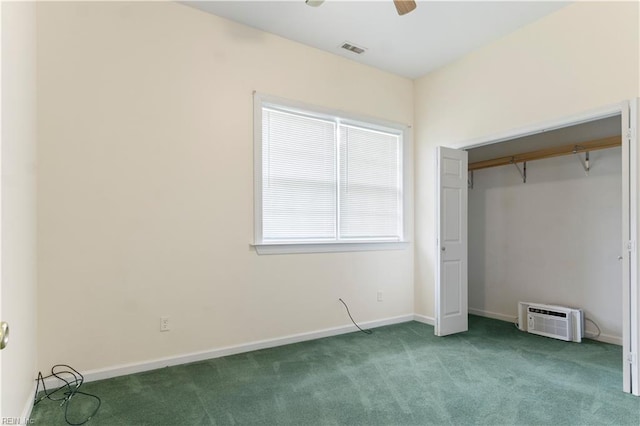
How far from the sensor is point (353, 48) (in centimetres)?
400

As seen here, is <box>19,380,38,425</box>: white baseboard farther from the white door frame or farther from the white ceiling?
the white door frame

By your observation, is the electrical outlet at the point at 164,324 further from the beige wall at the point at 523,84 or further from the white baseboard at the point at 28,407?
the beige wall at the point at 523,84

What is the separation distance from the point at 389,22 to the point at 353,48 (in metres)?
0.59

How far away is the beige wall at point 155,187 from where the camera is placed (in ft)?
8.82

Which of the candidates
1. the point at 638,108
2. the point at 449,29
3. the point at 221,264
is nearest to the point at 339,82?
the point at 449,29

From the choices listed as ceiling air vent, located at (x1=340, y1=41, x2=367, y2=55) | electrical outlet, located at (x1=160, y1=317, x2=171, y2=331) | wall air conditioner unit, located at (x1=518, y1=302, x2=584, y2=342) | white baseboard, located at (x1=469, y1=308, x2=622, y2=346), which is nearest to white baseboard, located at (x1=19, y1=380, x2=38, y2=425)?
electrical outlet, located at (x1=160, y1=317, x2=171, y2=331)

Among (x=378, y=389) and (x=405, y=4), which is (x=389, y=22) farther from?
(x=378, y=389)

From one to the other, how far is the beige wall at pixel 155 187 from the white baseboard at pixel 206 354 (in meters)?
0.05

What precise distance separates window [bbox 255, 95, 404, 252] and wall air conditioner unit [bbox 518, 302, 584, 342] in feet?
5.57

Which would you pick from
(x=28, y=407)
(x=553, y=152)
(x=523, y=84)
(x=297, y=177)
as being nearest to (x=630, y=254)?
(x=523, y=84)

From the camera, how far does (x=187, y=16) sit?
10.6 ft

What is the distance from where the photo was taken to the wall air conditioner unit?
3.86 meters

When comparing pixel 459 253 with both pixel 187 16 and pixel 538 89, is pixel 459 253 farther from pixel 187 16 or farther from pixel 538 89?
pixel 187 16

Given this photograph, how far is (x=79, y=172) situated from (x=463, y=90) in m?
3.97
